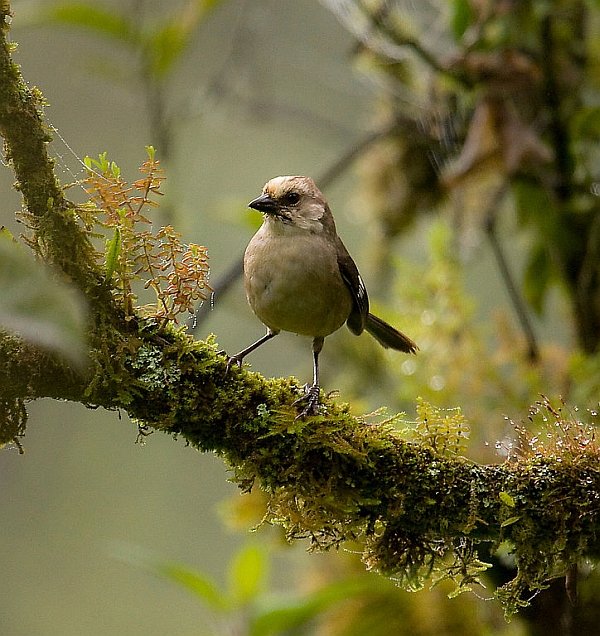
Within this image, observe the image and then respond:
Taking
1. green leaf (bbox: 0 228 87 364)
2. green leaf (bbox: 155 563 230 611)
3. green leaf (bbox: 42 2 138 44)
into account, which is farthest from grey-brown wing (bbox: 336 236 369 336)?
green leaf (bbox: 0 228 87 364)

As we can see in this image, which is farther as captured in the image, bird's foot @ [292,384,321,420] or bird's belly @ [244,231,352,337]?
bird's belly @ [244,231,352,337]

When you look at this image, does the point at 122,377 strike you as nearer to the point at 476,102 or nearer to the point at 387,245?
the point at 476,102

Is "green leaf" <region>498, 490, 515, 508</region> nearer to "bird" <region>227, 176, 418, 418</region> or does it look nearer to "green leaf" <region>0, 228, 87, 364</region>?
"bird" <region>227, 176, 418, 418</region>

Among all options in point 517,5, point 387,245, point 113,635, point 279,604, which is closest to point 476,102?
point 517,5

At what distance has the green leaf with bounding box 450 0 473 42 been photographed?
291cm

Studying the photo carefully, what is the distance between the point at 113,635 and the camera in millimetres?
7078

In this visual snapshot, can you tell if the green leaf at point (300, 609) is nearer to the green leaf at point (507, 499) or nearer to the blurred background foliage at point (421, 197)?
the blurred background foliage at point (421, 197)

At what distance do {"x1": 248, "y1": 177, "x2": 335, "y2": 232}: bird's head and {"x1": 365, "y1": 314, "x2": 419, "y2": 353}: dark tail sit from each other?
0.30m

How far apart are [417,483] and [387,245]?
2.43 m

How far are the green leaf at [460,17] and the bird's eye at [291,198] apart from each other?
89 centimetres

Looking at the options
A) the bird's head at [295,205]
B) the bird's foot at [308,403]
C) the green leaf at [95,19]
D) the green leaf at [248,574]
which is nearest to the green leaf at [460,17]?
the bird's head at [295,205]

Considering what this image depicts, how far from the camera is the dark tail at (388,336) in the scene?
8.55ft

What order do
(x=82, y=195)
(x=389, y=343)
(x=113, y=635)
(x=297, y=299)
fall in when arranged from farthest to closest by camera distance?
(x=113, y=635), (x=389, y=343), (x=297, y=299), (x=82, y=195)

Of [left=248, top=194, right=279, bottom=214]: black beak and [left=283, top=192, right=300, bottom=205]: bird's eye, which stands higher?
[left=283, top=192, right=300, bottom=205]: bird's eye
